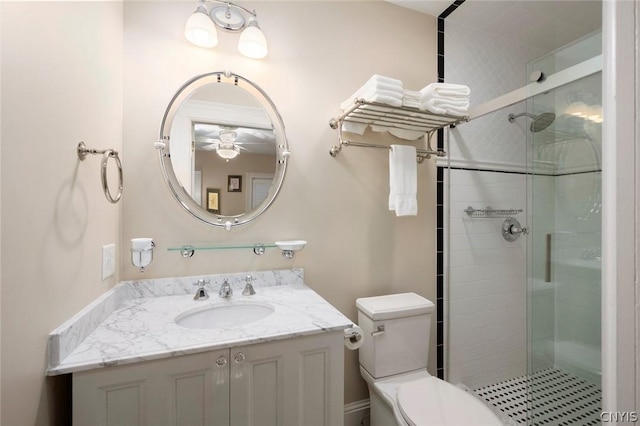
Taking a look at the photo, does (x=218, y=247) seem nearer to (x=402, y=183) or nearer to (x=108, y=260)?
(x=108, y=260)

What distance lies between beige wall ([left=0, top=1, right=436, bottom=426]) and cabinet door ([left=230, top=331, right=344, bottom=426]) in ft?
1.72

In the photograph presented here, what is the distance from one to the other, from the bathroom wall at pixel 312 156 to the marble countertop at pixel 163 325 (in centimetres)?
9

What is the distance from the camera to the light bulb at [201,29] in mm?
1285

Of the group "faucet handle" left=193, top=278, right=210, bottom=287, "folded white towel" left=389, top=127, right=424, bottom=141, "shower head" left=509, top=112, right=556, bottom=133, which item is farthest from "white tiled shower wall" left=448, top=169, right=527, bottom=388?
"faucet handle" left=193, top=278, right=210, bottom=287

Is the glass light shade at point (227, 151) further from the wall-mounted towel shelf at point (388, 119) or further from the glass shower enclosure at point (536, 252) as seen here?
the glass shower enclosure at point (536, 252)

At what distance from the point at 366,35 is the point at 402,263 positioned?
1.39 meters

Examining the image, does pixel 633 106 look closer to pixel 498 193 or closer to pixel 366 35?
pixel 366 35

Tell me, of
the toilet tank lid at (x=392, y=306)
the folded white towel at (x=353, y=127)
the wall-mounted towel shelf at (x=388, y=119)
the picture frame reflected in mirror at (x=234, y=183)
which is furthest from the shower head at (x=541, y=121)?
the picture frame reflected in mirror at (x=234, y=183)

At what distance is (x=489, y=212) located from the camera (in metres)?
1.97

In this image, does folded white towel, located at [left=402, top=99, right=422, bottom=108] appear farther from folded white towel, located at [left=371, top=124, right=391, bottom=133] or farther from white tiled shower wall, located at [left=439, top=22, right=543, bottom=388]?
white tiled shower wall, located at [left=439, top=22, right=543, bottom=388]

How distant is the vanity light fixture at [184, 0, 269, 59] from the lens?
1.30 meters

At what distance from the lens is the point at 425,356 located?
1519 mm

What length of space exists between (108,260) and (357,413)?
149 centimetres

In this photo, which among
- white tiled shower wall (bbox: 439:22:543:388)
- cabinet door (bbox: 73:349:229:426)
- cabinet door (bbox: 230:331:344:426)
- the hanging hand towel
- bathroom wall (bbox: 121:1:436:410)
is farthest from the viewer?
white tiled shower wall (bbox: 439:22:543:388)
